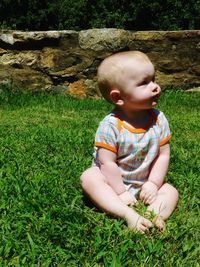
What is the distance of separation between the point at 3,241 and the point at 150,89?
45.4 inches

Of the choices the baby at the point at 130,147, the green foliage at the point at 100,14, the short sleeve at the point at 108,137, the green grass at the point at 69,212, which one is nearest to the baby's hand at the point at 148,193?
the baby at the point at 130,147

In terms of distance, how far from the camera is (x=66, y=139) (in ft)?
14.8

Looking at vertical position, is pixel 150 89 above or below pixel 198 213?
above

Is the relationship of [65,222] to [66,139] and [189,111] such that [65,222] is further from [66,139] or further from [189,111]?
[189,111]

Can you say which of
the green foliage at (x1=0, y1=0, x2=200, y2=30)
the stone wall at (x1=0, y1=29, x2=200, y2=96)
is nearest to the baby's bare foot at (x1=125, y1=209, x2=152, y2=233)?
the stone wall at (x1=0, y1=29, x2=200, y2=96)

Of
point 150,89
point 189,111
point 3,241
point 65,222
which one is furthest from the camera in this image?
point 189,111

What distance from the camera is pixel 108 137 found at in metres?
2.88

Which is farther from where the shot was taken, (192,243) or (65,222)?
(65,222)

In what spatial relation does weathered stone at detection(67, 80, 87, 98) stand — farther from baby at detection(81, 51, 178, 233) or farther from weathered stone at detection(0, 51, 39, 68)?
baby at detection(81, 51, 178, 233)

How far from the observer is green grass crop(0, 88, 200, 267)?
7.64ft

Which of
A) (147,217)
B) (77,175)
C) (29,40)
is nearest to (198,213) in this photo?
(147,217)

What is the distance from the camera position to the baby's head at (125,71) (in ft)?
9.35

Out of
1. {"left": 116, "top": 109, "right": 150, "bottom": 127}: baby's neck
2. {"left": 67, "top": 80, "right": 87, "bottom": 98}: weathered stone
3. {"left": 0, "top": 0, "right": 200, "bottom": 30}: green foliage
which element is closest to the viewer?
{"left": 116, "top": 109, "right": 150, "bottom": 127}: baby's neck

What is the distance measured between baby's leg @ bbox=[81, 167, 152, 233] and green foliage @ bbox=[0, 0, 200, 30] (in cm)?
1374
